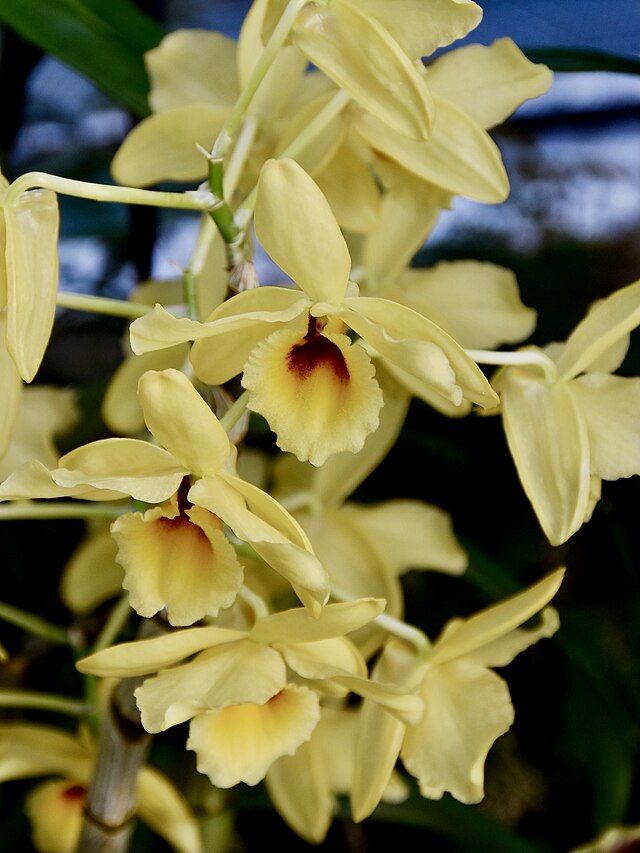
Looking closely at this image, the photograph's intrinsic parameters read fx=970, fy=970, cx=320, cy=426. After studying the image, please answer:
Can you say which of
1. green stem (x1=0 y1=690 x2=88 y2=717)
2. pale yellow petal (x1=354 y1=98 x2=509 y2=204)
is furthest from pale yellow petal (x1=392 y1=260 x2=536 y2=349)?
green stem (x1=0 y1=690 x2=88 y2=717)

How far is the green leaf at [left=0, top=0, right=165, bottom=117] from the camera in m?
0.69

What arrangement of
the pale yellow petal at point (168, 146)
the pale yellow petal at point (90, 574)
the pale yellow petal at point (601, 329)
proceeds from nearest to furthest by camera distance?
the pale yellow petal at point (601, 329), the pale yellow petal at point (168, 146), the pale yellow petal at point (90, 574)

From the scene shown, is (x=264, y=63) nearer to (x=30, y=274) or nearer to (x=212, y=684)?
(x=30, y=274)

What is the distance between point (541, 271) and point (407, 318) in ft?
2.64

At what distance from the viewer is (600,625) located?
1.13 m

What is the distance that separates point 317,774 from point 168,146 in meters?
0.43

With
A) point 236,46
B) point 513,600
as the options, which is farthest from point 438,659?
point 236,46

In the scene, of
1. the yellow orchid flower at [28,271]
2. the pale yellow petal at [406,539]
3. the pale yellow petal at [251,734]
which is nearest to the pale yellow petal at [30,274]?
the yellow orchid flower at [28,271]

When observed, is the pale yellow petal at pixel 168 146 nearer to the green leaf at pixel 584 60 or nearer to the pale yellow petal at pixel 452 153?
the pale yellow petal at pixel 452 153

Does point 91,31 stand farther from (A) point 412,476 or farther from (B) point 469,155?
(A) point 412,476

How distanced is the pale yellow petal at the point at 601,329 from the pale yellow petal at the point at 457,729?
0.18 metres

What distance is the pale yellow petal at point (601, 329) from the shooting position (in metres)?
0.51

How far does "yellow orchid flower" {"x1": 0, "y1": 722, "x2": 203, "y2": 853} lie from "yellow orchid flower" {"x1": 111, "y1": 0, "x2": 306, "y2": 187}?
40 centimetres

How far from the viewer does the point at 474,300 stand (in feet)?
2.20
